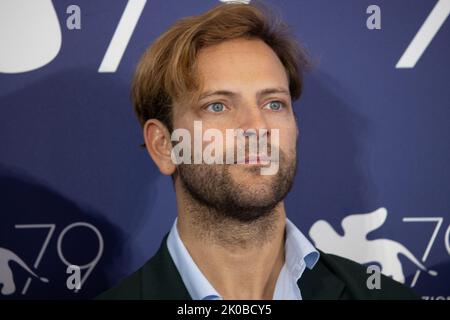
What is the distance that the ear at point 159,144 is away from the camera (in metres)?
1.97

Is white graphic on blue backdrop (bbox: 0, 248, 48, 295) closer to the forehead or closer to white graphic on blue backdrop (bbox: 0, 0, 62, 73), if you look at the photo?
white graphic on blue backdrop (bbox: 0, 0, 62, 73)

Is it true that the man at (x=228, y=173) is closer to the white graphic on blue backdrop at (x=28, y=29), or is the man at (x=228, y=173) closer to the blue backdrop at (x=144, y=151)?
the blue backdrop at (x=144, y=151)

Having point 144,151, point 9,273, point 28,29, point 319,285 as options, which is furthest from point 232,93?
point 9,273

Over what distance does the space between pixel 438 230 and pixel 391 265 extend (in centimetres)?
20

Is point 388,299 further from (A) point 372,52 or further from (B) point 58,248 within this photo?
(B) point 58,248

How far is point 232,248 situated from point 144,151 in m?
0.46

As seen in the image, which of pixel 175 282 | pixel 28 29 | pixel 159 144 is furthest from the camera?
pixel 28 29

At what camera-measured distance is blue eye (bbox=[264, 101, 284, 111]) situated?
6.33ft

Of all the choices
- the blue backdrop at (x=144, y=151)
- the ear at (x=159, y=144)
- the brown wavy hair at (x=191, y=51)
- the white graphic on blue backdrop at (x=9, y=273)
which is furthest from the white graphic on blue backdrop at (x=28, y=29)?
the white graphic on blue backdrop at (x=9, y=273)

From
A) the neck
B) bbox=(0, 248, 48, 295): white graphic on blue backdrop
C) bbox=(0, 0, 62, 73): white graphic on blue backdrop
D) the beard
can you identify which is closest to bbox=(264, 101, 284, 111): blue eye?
the beard

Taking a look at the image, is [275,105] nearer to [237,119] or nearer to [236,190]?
[237,119]

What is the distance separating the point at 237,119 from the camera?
1862 mm

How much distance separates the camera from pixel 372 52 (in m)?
2.13

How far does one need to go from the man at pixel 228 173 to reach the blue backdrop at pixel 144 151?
153mm
